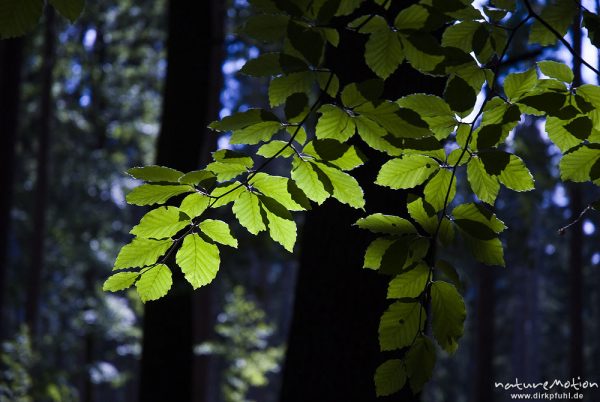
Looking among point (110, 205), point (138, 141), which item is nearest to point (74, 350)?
point (138, 141)

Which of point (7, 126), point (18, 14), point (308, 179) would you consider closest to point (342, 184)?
point (308, 179)

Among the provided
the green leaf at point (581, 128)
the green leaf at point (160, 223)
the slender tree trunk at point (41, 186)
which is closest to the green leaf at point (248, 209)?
the green leaf at point (160, 223)

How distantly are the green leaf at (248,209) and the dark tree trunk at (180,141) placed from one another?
3.48m

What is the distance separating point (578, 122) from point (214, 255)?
2.69 feet

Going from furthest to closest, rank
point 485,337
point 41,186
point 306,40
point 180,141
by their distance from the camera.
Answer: point 485,337
point 41,186
point 180,141
point 306,40

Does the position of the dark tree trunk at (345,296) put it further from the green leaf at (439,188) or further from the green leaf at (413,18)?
the green leaf at (413,18)

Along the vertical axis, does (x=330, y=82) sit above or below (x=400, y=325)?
above

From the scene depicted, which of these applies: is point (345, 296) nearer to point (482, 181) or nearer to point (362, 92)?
point (482, 181)

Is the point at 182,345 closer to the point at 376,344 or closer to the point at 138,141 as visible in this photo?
the point at 376,344

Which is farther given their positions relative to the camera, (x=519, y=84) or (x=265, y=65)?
(x=519, y=84)

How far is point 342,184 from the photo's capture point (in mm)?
1200

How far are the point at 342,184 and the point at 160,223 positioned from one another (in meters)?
0.37

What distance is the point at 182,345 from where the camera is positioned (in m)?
4.81

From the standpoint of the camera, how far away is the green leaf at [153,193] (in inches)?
46.9
